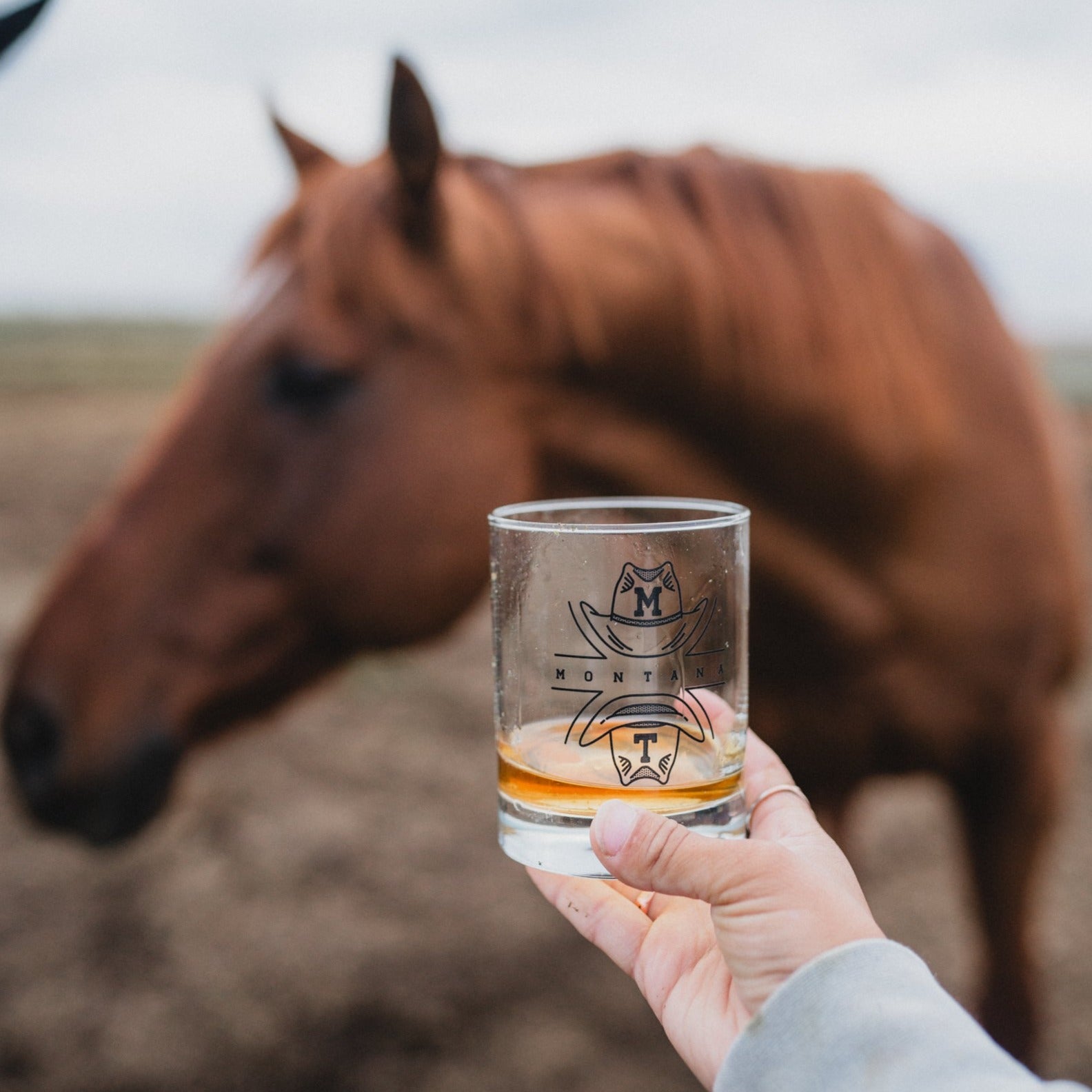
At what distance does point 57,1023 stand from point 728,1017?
5.66ft

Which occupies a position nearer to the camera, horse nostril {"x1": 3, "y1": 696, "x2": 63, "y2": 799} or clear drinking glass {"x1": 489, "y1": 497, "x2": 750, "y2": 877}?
clear drinking glass {"x1": 489, "y1": 497, "x2": 750, "y2": 877}

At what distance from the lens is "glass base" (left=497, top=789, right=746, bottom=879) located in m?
0.58

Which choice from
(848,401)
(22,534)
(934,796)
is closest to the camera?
(848,401)

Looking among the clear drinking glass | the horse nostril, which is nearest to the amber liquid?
the clear drinking glass

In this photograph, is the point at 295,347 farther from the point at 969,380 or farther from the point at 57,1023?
the point at 57,1023

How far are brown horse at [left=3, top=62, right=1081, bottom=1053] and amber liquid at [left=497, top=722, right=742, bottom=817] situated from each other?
1.83 ft

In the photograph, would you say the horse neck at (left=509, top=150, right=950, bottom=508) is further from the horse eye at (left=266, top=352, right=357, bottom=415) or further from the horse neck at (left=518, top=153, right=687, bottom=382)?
the horse eye at (left=266, top=352, right=357, bottom=415)

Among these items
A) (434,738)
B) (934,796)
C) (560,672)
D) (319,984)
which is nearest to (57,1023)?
(319,984)

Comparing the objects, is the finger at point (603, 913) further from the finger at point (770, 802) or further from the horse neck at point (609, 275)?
the horse neck at point (609, 275)

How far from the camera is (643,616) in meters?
0.56

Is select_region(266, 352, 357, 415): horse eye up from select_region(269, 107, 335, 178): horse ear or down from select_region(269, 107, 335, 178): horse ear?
down

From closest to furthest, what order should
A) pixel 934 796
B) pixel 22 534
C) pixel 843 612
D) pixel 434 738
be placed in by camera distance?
pixel 843 612
pixel 934 796
pixel 434 738
pixel 22 534

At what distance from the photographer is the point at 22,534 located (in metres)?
5.16

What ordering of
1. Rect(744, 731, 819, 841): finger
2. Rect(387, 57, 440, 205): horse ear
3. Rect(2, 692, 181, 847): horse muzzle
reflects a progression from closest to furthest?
Rect(744, 731, 819, 841): finger → Rect(387, 57, 440, 205): horse ear → Rect(2, 692, 181, 847): horse muzzle
